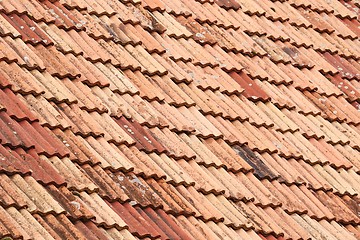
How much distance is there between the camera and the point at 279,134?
779cm

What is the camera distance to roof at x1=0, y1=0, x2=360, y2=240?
6.21m

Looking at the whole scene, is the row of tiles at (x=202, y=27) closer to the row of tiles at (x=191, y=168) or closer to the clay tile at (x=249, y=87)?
the clay tile at (x=249, y=87)

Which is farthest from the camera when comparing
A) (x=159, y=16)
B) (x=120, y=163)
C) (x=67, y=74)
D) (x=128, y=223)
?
(x=159, y=16)

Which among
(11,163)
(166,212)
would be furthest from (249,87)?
(11,163)

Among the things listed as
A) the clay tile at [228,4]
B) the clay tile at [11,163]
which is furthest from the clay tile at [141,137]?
the clay tile at [228,4]

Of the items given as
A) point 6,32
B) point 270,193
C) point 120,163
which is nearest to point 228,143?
point 270,193

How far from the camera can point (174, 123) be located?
7.25 metres

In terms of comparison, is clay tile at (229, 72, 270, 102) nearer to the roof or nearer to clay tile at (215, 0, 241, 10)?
the roof

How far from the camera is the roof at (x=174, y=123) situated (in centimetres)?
621

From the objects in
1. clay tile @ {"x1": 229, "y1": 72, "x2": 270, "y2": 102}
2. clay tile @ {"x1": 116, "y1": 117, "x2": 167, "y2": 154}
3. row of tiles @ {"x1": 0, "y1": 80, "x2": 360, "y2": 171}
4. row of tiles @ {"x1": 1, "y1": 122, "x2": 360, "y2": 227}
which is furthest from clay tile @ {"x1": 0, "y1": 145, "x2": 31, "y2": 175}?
clay tile @ {"x1": 229, "y1": 72, "x2": 270, "y2": 102}

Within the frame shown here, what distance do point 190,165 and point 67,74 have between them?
101 cm

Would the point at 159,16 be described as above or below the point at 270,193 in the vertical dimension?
above

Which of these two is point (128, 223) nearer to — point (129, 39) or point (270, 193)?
point (270, 193)

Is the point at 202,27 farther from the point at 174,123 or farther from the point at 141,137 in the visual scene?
the point at 141,137
